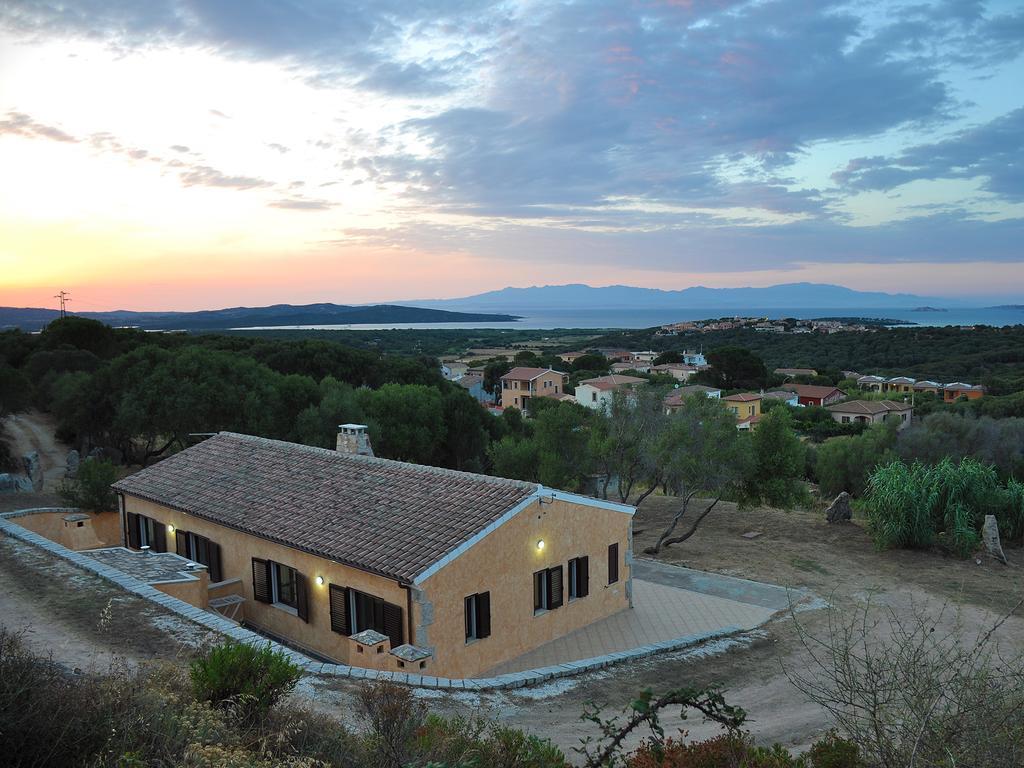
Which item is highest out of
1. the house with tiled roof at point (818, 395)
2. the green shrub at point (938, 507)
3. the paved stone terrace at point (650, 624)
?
the green shrub at point (938, 507)

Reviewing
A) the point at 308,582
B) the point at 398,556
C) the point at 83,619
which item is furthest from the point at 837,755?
the point at 83,619

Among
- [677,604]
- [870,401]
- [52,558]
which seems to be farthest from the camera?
[870,401]

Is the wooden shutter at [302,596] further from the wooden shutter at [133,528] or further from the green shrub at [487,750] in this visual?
the wooden shutter at [133,528]

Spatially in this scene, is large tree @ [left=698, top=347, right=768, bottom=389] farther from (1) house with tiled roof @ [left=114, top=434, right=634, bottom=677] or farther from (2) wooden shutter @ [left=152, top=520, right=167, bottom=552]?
(2) wooden shutter @ [left=152, top=520, right=167, bottom=552]

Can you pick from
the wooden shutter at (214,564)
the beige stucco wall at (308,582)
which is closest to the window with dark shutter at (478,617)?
the beige stucco wall at (308,582)

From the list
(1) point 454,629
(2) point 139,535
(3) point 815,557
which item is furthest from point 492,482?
(3) point 815,557

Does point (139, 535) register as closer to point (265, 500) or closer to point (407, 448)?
point (265, 500)

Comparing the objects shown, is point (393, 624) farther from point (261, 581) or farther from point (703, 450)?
point (703, 450)
